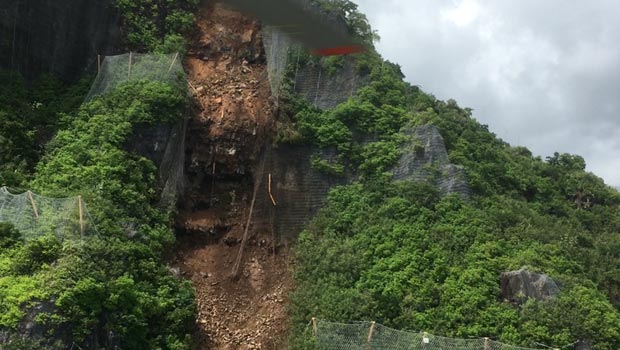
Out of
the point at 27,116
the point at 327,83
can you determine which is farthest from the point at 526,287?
the point at 27,116

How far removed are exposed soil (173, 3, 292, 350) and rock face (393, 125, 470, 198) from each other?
3.89 m

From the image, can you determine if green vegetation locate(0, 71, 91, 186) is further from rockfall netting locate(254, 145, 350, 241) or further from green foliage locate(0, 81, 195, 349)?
rockfall netting locate(254, 145, 350, 241)

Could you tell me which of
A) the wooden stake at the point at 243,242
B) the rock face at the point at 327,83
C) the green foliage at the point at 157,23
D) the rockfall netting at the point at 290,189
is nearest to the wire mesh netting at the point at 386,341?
the wooden stake at the point at 243,242

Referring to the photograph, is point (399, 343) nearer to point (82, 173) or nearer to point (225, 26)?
point (82, 173)

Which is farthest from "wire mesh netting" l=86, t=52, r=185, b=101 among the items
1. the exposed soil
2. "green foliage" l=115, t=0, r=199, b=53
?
"green foliage" l=115, t=0, r=199, b=53

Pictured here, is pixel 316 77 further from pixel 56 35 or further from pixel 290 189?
pixel 56 35

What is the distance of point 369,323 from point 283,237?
4.64 meters

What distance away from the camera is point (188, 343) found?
14.4m

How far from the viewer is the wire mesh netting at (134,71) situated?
63.2 ft

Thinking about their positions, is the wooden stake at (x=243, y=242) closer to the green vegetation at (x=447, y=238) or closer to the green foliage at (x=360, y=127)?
the green vegetation at (x=447, y=238)

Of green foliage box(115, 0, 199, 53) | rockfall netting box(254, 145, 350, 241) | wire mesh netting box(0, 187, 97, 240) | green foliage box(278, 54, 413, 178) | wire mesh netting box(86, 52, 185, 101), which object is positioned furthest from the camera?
green foliage box(115, 0, 199, 53)

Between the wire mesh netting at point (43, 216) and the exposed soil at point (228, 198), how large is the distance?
11.2ft

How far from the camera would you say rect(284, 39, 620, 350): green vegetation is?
14.8 m

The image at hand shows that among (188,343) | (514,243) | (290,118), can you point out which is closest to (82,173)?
(188,343)
